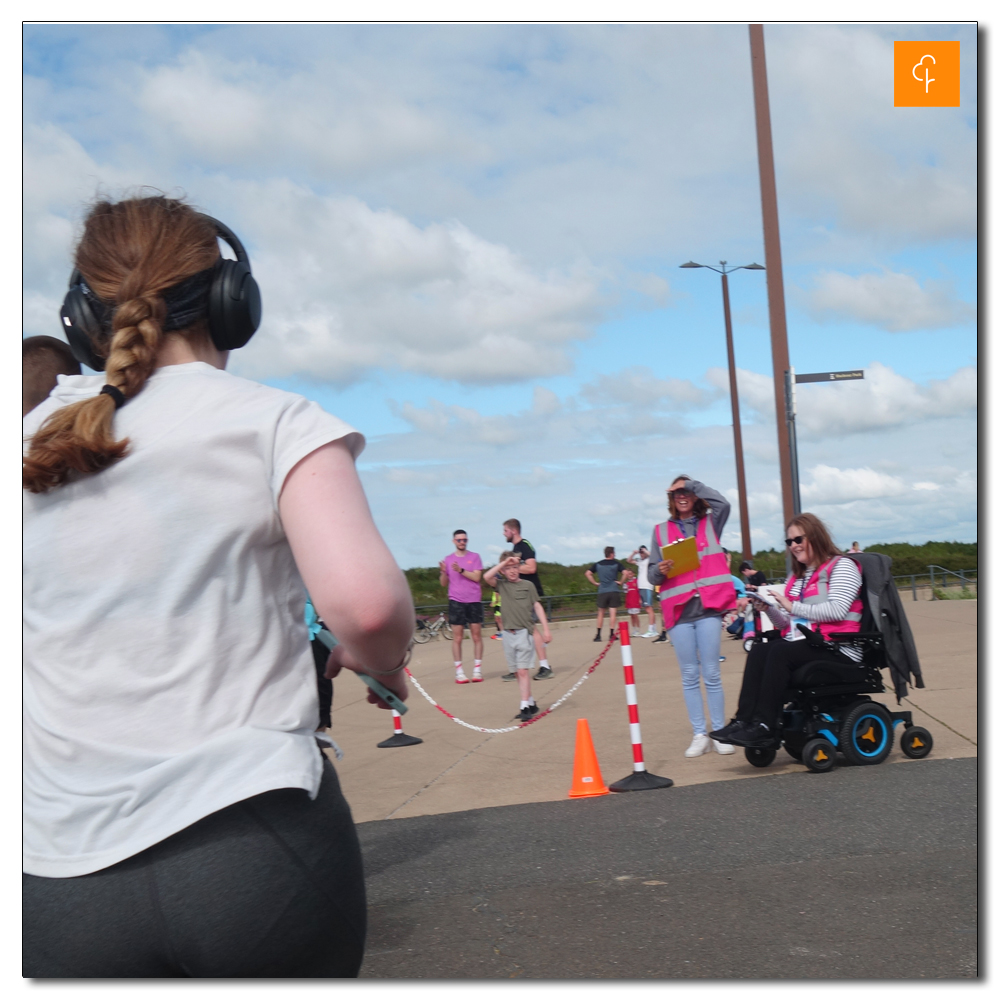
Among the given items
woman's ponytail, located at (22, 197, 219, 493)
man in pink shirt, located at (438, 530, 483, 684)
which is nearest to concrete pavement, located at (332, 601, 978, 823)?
man in pink shirt, located at (438, 530, 483, 684)

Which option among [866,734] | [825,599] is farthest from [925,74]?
[866,734]

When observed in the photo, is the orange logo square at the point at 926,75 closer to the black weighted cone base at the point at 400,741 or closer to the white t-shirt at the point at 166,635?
the white t-shirt at the point at 166,635

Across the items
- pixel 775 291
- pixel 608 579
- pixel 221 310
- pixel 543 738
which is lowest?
pixel 543 738

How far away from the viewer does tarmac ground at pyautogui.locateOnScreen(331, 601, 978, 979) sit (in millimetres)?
3736

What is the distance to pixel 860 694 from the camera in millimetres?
6836

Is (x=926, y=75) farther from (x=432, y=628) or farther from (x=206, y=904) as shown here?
(x=432, y=628)

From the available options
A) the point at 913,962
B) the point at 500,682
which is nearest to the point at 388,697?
the point at 913,962

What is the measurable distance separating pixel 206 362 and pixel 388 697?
0.52 meters

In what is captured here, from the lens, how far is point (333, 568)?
1199 millimetres

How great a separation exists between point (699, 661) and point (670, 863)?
2847 mm

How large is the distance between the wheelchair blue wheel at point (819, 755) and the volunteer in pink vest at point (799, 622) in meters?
0.22

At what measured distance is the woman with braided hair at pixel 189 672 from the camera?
1.18 m

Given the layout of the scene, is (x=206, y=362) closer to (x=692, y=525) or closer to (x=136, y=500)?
(x=136, y=500)

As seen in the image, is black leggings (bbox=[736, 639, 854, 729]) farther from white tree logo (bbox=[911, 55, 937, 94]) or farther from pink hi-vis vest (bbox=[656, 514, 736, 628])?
white tree logo (bbox=[911, 55, 937, 94])
